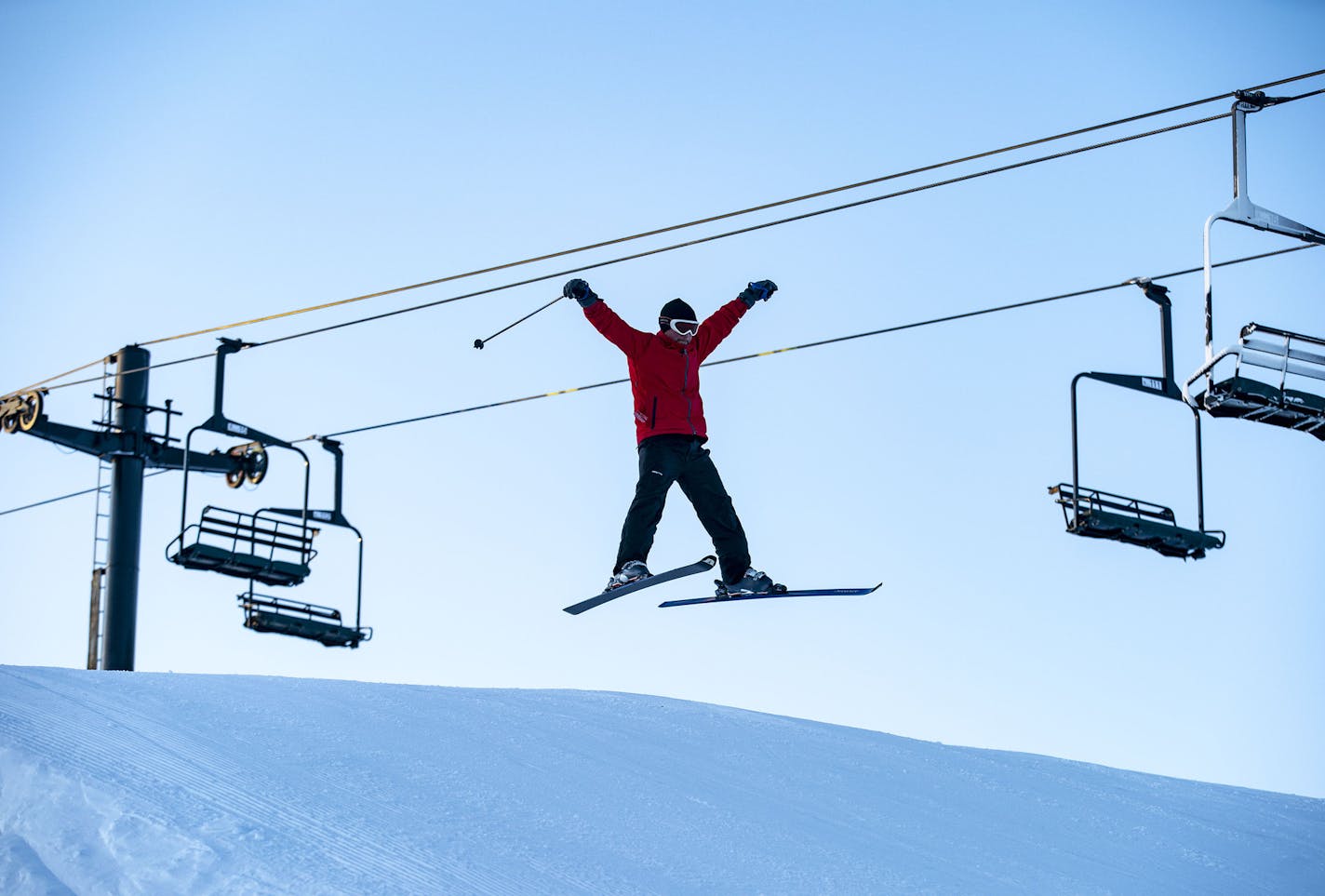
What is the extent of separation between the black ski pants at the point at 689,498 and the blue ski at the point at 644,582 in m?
0.16

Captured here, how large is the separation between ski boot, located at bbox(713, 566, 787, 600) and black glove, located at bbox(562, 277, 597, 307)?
7.06 feet

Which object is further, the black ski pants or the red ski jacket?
the black ski pants

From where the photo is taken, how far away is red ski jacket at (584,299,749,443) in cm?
1138

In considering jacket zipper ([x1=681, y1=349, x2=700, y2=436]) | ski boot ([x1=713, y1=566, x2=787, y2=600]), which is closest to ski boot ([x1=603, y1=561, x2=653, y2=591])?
ski boot ([x1=713, y1=566, x2=787, y2=600])

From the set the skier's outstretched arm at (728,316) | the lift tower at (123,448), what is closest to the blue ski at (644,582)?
the skier's outstretched arm at (728,316)

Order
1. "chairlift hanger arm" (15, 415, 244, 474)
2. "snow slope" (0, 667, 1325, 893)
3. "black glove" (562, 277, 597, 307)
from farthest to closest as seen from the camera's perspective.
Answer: "chairlift hanger arm" (15, 415, 244, 474) < "black glove" (562, 277, 597, 307) < "snow slope" (0, 667, 1325, 893)

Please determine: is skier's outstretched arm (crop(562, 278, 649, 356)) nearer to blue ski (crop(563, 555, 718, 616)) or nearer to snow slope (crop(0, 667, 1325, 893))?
blue ski (crop(563, 555, 718, 616))

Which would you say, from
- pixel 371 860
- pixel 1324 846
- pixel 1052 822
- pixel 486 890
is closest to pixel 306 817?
pixel 371 860

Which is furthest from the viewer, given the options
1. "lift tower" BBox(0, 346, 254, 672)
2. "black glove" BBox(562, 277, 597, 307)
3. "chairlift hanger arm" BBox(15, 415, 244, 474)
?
"chairlift hanger arm" BBox(15, 415, 244, 474)

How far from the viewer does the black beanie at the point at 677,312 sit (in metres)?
11.4

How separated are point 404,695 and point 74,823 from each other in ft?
15.3

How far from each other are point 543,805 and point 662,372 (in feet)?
10.1

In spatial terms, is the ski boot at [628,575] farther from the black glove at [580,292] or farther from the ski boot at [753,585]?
the black glove at [580,292]

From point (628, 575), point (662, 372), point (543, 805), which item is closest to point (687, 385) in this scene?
point (662, 372)
